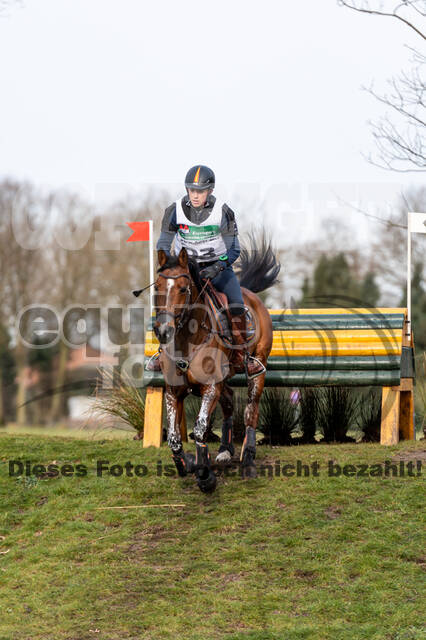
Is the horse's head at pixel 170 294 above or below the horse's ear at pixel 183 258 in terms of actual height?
below

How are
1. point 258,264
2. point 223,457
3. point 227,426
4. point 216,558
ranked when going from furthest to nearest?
point 258,264
point 227,426
point 223,457
point 216,558

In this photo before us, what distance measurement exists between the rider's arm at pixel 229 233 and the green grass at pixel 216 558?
2.09m

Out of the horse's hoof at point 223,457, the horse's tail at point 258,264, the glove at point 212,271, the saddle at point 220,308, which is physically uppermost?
the horse's tail at point 258,264

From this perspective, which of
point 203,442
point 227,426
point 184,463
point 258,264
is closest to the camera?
point 203,442

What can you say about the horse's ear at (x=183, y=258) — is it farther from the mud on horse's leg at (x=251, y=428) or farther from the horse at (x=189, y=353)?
the mud on horse's leg at (x=251, y=428)

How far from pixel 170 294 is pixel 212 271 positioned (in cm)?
72

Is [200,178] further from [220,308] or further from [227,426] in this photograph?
[227,426]

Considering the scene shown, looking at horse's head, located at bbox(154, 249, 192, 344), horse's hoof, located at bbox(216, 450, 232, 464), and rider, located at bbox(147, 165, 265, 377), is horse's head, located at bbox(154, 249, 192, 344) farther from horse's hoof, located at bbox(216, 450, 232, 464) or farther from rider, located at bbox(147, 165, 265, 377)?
horse's hoof, located at bbox(216, 450, 232, 464)

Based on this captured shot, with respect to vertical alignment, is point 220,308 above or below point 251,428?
above

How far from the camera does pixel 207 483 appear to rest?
19.6ft

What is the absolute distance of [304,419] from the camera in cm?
877

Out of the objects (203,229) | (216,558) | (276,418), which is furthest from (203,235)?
(276,418)

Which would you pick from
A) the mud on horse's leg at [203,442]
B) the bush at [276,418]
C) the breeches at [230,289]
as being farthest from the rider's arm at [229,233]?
the bush at [276,418]

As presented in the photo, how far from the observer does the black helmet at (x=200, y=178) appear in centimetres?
612
